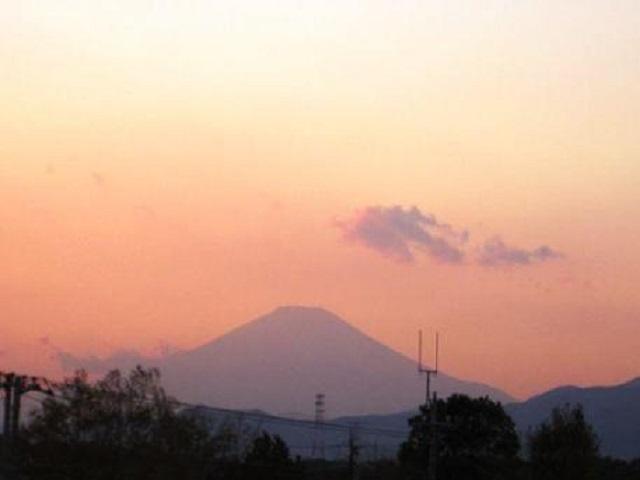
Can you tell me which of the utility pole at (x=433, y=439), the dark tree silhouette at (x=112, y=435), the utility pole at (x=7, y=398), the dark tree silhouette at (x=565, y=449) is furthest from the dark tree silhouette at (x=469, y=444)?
the utility pole at (x=7, y=398)

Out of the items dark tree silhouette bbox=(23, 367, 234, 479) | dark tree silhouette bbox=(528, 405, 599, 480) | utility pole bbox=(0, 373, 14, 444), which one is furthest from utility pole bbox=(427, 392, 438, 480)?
utility pole bbox=(0, 373, 14, 444)

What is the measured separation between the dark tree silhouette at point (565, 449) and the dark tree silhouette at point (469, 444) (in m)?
4.00

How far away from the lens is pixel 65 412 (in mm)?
52125

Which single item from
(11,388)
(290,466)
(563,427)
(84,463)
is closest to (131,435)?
(84,463)

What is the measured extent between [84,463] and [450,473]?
34149 millimetres

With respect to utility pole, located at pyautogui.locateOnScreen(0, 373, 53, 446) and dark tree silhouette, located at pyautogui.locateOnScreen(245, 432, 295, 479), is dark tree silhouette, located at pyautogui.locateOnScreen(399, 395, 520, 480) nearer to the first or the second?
dark tree silhouette, located at pyautogui.locateOnScreen(245, 432, 295, 479)

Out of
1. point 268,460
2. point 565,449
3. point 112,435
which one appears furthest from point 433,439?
point 112,435

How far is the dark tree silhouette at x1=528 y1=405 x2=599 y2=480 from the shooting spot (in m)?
74.4

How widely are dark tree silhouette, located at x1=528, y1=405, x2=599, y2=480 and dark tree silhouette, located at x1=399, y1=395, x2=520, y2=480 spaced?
13.1ft

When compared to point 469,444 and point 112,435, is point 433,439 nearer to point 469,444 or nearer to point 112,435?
point 469,444

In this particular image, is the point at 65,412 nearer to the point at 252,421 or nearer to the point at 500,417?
the point at 252,421

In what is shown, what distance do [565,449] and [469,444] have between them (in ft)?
26.7

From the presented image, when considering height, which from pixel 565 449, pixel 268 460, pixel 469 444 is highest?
pixel 469 444

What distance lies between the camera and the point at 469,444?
82250mm
